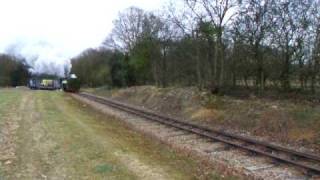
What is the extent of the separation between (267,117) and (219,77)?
45.4ft

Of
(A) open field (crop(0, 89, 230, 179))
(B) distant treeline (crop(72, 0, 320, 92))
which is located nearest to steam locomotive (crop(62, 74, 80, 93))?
(B) distant treeline (crop(72, 0, 320, 92))

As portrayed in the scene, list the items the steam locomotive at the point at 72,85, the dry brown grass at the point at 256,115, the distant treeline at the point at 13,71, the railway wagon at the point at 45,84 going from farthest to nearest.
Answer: the distant treeline at the point at 13,71
the railway wagon at the point at 45,84
the steam locomotive at the point at 72,85
the dry brown grass at the point at 256,115

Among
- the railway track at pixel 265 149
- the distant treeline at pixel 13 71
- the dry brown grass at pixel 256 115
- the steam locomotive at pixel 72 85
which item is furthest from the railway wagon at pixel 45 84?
the railway track at pixel 265 149

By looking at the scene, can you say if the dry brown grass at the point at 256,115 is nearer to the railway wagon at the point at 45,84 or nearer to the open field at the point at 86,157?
the open field at the point at 86,157

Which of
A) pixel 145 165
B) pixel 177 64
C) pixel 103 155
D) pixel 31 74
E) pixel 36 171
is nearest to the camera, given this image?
pixel 36 171

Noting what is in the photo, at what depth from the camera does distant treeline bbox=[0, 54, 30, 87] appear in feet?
387

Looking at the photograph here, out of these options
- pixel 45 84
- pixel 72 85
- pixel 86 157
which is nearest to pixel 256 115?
pixel 86 157

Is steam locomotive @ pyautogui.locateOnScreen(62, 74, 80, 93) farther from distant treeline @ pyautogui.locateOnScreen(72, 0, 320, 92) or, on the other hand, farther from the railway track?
the railway track

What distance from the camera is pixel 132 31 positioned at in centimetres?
7100

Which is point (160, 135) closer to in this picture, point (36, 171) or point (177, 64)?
point (36, 171)

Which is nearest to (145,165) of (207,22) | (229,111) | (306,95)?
(229,111)

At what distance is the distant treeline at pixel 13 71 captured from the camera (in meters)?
118

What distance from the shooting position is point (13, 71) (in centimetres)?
12212

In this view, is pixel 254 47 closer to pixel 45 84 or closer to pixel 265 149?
pixel 265 149
